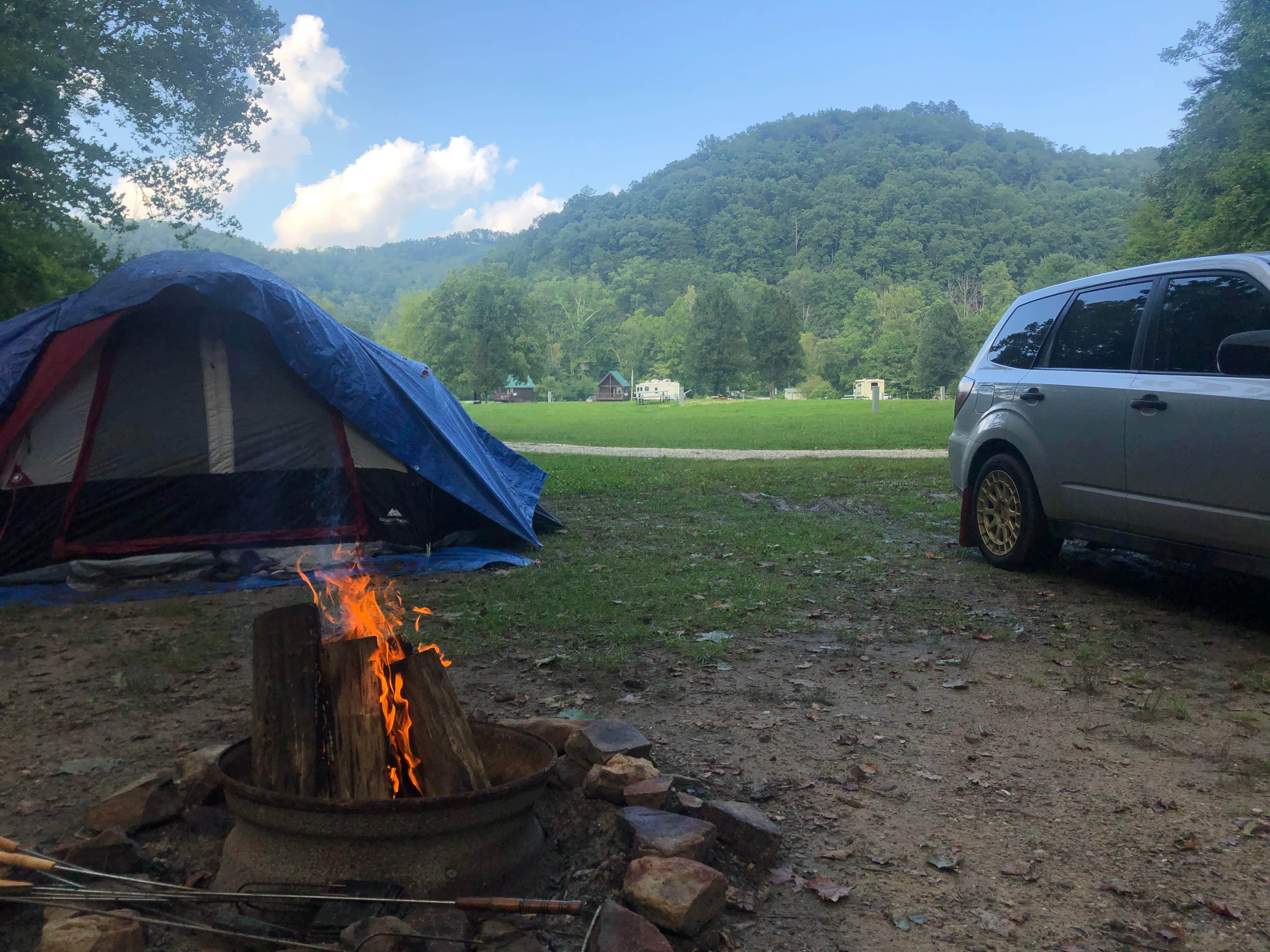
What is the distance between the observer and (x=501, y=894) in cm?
244

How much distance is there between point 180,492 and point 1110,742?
22.5 feet

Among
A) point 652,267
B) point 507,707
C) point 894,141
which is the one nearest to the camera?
point 507,707

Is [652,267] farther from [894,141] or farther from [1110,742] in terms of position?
[1110,742]

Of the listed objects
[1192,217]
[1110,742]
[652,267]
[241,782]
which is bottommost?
[1110,742]

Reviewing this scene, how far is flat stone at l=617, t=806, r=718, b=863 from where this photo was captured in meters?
2.47

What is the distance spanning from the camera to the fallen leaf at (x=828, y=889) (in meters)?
2.48

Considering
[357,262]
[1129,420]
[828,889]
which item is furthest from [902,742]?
[357,262]

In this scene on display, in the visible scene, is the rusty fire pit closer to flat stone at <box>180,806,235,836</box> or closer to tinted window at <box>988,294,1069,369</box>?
flat stone at <box>180,806,235,836</box>

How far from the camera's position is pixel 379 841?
2.32 meters

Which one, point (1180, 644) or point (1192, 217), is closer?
point (1180, 644)

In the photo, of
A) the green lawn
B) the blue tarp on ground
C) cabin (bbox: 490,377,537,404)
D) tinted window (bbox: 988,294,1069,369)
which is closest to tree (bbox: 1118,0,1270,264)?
the green lawn

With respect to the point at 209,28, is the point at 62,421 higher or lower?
lower

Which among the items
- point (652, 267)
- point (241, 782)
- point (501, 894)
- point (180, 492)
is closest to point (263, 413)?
point (180, 492)

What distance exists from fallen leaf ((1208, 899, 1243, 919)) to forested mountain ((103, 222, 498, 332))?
7.28 meters
